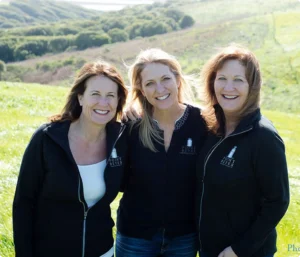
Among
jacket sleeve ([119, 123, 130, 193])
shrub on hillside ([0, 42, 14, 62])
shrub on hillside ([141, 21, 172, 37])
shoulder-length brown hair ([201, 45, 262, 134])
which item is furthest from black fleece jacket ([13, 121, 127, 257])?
shrub on hillside ([0, 42, 14, 62])

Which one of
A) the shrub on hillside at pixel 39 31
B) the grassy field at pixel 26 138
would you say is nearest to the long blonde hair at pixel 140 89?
the grassy field at pixel 26 138

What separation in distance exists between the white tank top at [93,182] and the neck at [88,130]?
1.03 ft

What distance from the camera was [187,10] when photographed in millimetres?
147125

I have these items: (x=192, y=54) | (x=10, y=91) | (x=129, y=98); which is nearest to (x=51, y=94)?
(x=10, y=91)

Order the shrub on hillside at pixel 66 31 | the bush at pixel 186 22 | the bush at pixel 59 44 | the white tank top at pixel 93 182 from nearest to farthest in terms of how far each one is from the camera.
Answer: the white tank top at pixel 93 182 < the bush at pixel 186 22 < the bush at pixel 59 44 < the shrub on hillside at pixel 66 31

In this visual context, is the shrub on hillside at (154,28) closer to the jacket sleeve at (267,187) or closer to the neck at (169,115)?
the neck at (169,115)

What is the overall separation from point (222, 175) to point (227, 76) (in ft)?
3.27

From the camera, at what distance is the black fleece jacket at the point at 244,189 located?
4008 millimetres

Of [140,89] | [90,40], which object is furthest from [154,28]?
[140,89]

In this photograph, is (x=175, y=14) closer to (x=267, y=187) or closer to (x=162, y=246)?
(x=162, y=246)

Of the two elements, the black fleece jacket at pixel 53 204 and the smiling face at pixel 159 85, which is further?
the smiling face at pixel 159 85

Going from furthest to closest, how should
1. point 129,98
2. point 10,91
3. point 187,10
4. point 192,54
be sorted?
point 187,10 → point 192,54 → point 10,91 → point 129,98

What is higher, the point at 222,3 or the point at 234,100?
the point at 222,3

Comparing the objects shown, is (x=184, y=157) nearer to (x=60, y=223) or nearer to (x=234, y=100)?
(x=234, y=100)
